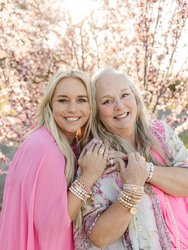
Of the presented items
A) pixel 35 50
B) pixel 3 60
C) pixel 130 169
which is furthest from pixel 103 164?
pixel 3 60

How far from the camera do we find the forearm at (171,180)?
10.1ft

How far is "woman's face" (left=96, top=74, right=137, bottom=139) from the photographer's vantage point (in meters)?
3.16

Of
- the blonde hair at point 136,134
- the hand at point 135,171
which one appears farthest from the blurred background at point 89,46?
the hand at point 135,171

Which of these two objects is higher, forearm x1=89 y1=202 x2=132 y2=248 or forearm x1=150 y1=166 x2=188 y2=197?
forearm x1=150 y1=166 x2=188 y2=197

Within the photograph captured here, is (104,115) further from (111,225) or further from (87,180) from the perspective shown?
(111,225)

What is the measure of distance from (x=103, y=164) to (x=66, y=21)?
3.11 m

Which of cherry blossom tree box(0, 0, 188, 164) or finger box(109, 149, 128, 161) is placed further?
cherry blossom tree box(0, 0, 188, 164)

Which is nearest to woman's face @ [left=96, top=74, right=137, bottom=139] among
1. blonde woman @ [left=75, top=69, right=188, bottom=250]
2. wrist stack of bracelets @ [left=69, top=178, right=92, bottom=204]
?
blonde woman @ [left=75, top=69, right=188, bottom=250]

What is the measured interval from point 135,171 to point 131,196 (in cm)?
15

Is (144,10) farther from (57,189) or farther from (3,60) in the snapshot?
(57,189)

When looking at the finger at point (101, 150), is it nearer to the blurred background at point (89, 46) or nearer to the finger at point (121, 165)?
the finger at point (121, 165)

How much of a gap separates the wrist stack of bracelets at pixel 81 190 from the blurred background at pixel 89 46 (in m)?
2.50

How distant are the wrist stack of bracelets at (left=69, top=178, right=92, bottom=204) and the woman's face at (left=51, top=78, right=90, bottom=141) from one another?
0.32 metres

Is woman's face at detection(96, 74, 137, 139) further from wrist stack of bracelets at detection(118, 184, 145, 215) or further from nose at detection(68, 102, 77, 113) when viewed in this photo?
wrist stack of bracelets at detection(118, 184, 145, 215)
